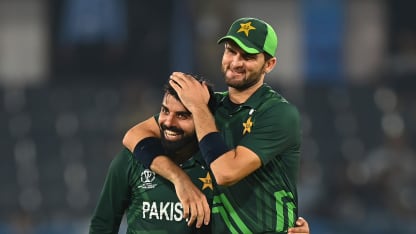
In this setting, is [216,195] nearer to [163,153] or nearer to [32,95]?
[163,153]

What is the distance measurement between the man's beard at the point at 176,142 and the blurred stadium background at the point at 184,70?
796cm

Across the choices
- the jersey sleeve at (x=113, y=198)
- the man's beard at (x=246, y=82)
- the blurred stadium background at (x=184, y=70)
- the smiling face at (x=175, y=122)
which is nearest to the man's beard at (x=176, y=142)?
the smiling face at (x=175, y=122)

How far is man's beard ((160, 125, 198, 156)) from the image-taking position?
19.4ft

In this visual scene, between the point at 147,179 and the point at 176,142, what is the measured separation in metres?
0.30

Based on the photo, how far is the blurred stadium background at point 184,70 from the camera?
578 inches

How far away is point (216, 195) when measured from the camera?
5.92 metres

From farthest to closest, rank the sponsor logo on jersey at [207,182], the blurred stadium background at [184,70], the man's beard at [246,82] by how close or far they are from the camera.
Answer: the blurred stadium background at [184,70] → the sponsor logo on jersey at [207,182] → the man's beard at [246,82]

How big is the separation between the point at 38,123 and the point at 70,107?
58cm

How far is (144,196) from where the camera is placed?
241 inches

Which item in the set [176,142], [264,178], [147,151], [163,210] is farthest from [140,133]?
[264,178]

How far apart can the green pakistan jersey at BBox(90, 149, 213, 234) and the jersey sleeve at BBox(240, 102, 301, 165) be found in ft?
1.42

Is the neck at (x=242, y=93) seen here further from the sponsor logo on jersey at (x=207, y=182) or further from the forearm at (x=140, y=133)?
the forearm at (x=140, y=133)

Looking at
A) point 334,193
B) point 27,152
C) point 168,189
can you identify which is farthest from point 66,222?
point 168,189

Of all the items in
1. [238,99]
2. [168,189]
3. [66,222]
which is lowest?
[66,222]
